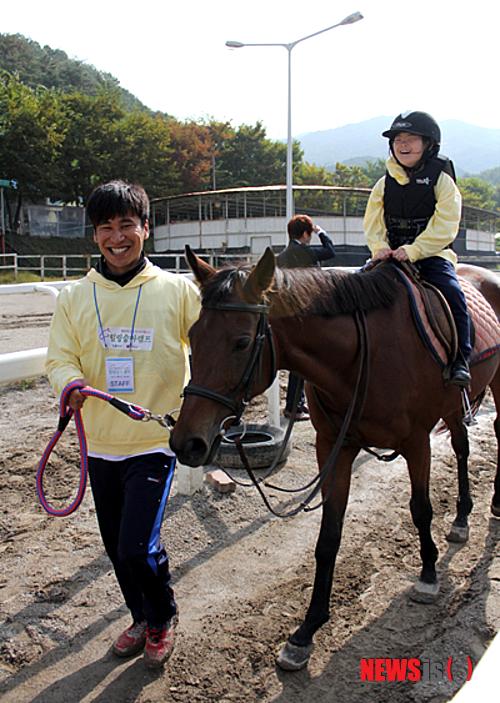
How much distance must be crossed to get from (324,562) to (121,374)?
140 centimetres

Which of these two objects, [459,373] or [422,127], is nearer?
[459,373]

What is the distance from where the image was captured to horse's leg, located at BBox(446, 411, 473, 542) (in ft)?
11.5

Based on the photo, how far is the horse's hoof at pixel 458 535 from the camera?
3.46m

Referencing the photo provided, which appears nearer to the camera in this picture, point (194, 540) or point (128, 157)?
point (194, 540)

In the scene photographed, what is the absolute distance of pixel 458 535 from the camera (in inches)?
136

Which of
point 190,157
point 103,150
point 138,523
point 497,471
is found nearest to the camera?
point 138,523

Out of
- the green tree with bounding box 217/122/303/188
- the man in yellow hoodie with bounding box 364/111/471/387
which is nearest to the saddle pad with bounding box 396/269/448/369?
the man in yellow hoodie with bounding box 364/111/471/387

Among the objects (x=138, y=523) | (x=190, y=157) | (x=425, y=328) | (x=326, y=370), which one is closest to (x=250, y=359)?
(x=326, y=370)

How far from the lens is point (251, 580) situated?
2.94m

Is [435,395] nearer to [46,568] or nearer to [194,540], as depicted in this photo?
[194,540]

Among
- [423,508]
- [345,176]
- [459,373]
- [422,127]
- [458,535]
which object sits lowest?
[458,535]

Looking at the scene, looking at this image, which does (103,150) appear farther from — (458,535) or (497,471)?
(458,535)

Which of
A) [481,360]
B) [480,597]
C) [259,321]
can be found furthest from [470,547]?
[259,321]

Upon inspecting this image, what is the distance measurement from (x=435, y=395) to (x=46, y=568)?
2453 mm
